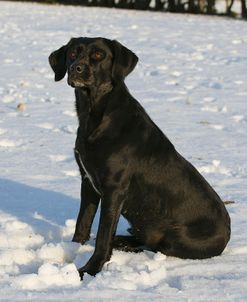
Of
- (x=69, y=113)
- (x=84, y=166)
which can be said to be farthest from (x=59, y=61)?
(x=69, y=113)

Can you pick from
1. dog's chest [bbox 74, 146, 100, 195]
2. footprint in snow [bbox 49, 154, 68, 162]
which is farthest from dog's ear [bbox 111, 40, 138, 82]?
footprint in snow [bbox 49, 154, 68, 162]

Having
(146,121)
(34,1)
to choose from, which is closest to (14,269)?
(146,121)

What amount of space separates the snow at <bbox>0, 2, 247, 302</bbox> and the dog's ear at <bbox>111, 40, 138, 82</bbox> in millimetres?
1140

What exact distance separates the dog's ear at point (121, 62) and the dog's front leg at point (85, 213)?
775 millimetres

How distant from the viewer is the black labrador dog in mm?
3924

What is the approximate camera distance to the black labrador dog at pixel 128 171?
12.9 feet

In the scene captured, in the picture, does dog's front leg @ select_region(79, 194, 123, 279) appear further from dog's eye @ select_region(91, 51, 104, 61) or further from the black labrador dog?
dog's eye @ select_region(91, 51, 104, 61)

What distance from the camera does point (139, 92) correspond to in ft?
31.8

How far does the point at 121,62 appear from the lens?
4.02m

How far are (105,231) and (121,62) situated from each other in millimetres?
1035

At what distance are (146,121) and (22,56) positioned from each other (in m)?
9.13

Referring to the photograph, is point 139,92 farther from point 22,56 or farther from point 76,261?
point 76,261

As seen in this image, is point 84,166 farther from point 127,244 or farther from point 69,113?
point 69,113

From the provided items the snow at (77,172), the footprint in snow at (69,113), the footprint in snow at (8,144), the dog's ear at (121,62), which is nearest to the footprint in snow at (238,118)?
the snow at (77,172)
